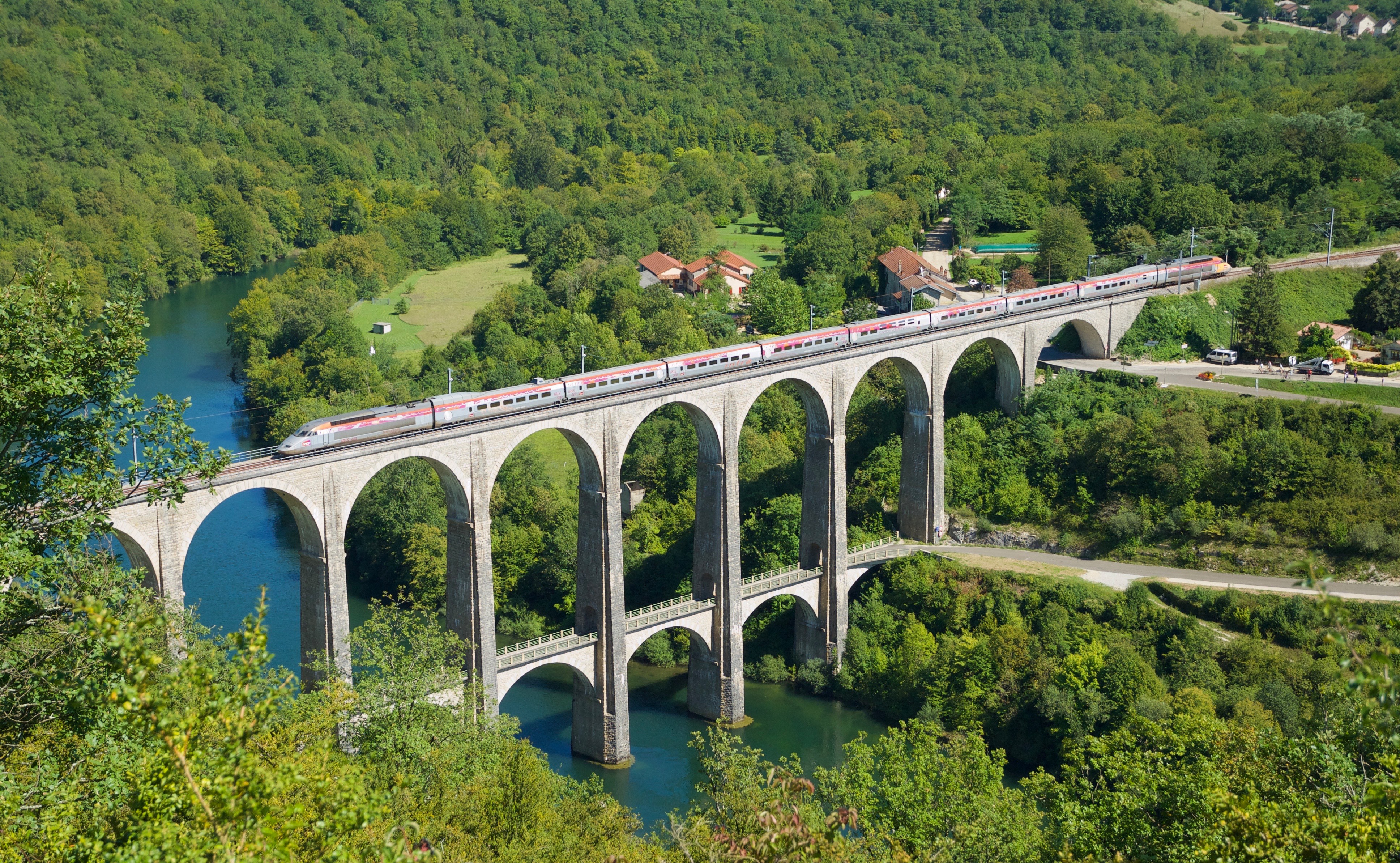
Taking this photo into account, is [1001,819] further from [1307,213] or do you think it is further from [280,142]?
[280,142]

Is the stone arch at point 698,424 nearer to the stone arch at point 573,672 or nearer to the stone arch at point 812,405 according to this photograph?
the stone arch at point 812,405

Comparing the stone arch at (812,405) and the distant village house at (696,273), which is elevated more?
the distant village house at (696,273)

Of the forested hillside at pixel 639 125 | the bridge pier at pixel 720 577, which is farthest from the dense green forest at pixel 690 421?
the bridge pier at pixel 720 577

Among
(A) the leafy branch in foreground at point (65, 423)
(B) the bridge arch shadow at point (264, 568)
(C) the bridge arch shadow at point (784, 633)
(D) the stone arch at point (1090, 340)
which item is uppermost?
(A) the leafy branch in foreground at point (65, 423)

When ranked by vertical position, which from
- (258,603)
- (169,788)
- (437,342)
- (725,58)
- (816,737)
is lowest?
(816,737)

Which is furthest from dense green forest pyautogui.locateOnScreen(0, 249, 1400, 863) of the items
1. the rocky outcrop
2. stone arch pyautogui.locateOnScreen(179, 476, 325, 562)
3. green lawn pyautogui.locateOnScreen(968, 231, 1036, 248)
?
green lawn pyautogui.locateOnScreen(968, 231, 1036, 248)

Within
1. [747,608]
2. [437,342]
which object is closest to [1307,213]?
[747,608]
